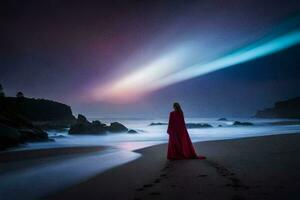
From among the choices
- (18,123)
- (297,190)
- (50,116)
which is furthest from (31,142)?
(50,116)

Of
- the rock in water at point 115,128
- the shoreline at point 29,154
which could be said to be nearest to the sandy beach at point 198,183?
the shoreline at point 29,154

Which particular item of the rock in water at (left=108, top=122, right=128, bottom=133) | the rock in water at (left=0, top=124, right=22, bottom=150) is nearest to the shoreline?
the rock in water at (left=0, top=124, right=22, bottom=150)

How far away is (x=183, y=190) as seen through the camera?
529 centimetres

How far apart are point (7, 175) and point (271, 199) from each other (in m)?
6.37

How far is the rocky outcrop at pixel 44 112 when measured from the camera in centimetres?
4044

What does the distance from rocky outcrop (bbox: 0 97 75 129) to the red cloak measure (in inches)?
1187

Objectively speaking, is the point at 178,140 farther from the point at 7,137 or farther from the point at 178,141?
the point at 7,137

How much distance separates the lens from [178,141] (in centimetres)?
1021

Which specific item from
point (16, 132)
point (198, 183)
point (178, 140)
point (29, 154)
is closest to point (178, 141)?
point (178, 140)

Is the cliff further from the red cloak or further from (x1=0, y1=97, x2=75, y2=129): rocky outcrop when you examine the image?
the red cloak

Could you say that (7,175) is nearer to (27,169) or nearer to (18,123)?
(27,169)

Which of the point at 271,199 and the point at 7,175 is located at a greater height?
the point at 7,175

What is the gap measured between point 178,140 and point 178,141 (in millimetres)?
35

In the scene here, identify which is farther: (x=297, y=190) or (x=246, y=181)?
(x=246, y=181)
